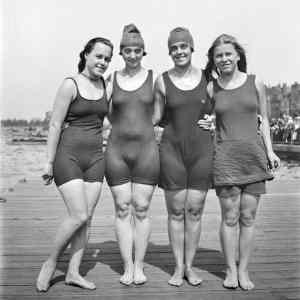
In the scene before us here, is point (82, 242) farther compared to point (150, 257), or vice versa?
point (150, 257)

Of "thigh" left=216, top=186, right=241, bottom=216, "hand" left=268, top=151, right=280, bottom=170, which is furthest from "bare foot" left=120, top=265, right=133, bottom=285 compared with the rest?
"hand" left=268, top=151, right=280, bottom=170

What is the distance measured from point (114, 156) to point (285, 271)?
1657 mm

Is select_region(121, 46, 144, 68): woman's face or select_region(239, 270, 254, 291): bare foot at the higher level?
select_region(121, 46, 144, 68): woman's face

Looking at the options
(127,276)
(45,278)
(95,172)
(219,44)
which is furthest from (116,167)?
(219,44)

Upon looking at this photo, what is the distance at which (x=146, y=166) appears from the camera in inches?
135

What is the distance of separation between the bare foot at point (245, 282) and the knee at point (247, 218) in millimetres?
362

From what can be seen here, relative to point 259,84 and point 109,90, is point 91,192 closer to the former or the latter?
point 109,90

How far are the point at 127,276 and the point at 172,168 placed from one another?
2.82 feet

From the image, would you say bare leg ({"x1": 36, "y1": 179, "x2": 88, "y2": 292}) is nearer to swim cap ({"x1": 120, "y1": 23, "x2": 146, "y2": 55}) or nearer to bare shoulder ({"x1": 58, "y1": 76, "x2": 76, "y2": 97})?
bare shoulder ({"x1": 58, "y1": 76, "x2": 76, "y2": 97})

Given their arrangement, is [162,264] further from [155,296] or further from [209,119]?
[209,119]

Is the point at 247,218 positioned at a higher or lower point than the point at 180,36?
lower

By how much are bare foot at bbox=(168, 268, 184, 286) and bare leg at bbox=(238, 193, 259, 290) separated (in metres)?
0.42

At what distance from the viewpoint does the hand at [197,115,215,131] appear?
11.3ft

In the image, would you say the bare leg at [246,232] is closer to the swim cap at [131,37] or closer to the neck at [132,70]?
the neck at [132,70]
